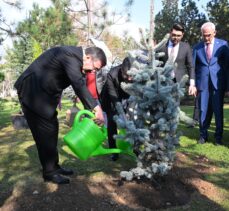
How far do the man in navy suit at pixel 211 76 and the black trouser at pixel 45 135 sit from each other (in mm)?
2934

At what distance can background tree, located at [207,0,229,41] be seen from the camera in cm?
2283

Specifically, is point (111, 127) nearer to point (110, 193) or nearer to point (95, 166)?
point (95, 166)

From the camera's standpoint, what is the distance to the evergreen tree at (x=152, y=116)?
3.77m

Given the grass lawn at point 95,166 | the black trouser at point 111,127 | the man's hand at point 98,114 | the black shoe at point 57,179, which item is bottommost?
the grass lawn at point 95,166

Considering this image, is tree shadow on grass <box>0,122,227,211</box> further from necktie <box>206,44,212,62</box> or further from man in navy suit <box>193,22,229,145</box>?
necktie <box>206,44,212,62</box>

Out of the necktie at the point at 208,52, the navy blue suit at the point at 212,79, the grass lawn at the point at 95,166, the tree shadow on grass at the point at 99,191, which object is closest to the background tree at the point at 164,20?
the navy blue suit at the point at 212,79

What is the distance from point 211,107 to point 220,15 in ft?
60.9

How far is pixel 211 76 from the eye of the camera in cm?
609

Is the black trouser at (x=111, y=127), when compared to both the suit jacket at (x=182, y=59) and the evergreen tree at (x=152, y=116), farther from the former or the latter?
the suit jacket at (x=182, y=59)

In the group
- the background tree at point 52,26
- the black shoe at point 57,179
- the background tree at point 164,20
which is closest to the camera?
the black shoe at point 57,179

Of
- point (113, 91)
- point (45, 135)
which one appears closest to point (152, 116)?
point (113, 91)

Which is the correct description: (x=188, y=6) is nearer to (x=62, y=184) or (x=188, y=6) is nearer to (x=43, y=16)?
(x=43, y=16)

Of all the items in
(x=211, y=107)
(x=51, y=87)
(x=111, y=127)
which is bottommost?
(x=111, y=127)

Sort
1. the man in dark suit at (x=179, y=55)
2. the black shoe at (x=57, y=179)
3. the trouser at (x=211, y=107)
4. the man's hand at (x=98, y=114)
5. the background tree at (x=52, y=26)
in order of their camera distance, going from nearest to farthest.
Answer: the man's hand at (x=98, y=114)
the black shoe at (x=57, y=179)
the man in dark suit at (x=179, y=55)
the trouser at (x=211, y=107)
the background tree at (x=52, y=26)
